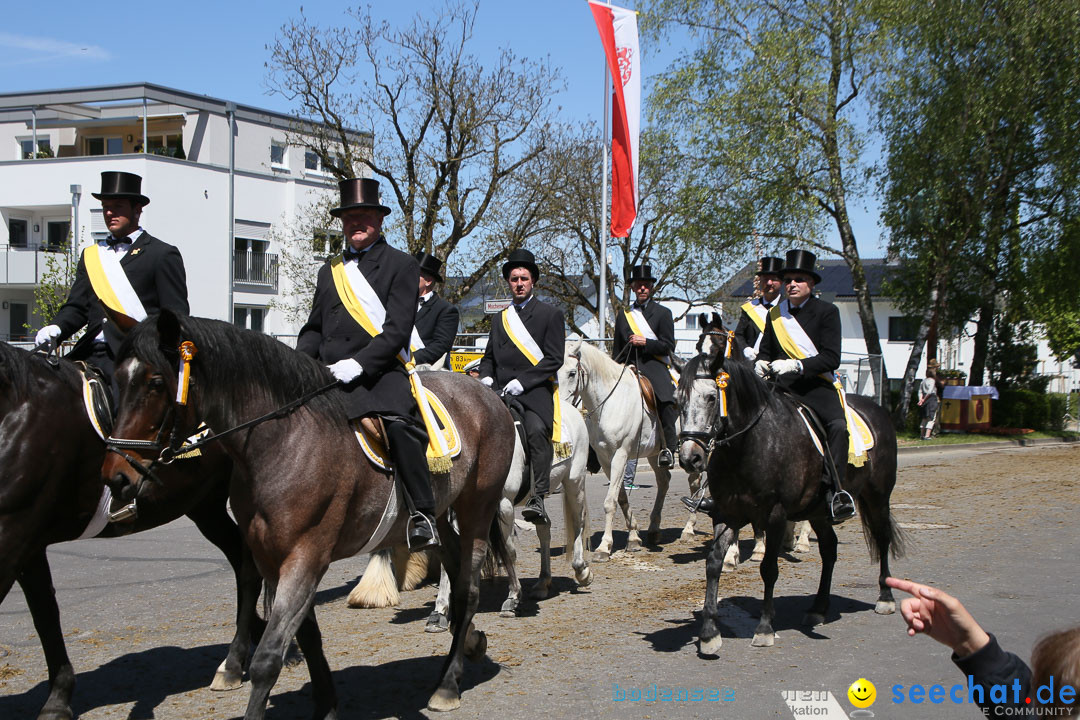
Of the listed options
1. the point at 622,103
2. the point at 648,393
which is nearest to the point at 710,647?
the point at 648,393

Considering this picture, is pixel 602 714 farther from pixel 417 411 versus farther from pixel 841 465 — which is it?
pixel 841 465

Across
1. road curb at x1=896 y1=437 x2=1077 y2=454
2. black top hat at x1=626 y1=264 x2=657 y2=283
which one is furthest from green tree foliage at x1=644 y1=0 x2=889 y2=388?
black top hat at x1=626 y1=264 x2=657 y2=283

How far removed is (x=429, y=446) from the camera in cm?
571

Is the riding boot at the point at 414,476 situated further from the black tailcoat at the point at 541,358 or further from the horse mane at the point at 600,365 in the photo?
the horse mane at the point at 600,365

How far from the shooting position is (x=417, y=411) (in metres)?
5.75

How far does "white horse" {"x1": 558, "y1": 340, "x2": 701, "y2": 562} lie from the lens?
1062cm

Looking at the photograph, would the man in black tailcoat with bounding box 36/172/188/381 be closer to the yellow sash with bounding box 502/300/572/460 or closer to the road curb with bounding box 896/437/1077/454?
the yellow sash with bounding box 502/300/572/460

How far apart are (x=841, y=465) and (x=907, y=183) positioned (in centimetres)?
2192

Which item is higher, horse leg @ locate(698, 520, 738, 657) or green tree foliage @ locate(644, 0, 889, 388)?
green tree foliage @ locate(644, 0, 889, 388)

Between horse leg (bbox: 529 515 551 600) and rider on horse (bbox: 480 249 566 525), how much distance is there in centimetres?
45

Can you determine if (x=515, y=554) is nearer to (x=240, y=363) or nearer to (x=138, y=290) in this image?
(x=138, y=290)

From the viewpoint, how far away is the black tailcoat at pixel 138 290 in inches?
254

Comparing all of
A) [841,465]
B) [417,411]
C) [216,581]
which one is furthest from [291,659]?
[841,465]

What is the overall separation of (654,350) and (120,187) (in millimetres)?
7106
